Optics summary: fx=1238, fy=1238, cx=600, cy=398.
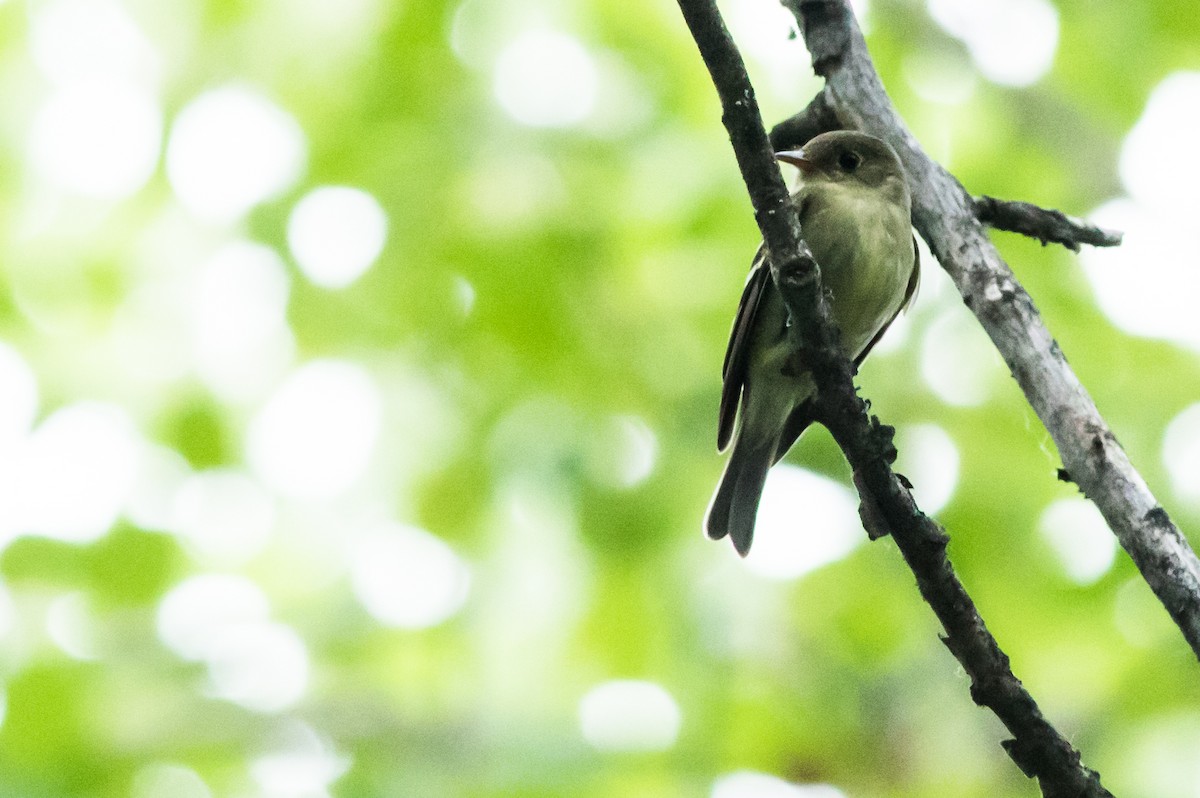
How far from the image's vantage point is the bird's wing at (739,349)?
→ 15.7 ft

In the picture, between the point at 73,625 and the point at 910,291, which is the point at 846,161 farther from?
the point at 73,625

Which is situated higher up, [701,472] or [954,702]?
[701,472]

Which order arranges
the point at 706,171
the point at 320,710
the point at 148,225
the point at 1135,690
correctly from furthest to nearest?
1. the point at 148,225
2. the point at 706,171
3. the point at 320,710
4. the point at 1135,690

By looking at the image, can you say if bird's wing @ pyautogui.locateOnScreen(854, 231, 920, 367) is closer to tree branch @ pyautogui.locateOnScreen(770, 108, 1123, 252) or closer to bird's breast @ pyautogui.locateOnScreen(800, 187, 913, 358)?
bird's breast @ pyautogui.locateOnScreen(800, 187, 913, 358)

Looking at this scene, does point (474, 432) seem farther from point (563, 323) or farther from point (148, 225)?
point (148, 225)

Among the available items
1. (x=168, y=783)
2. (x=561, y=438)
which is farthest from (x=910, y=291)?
(x=168, y=783)

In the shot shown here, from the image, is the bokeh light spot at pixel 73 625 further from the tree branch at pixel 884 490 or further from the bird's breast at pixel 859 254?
the tree branch at pixel 884 490

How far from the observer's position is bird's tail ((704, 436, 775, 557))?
5223mm

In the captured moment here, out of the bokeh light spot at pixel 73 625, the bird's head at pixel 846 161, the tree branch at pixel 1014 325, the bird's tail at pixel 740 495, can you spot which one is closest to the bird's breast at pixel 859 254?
the bird's head at pixel 846 161

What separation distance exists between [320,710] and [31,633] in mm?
1422

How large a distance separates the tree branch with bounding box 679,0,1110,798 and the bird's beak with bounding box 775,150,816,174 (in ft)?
7.70

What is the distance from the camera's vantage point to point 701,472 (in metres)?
6.09

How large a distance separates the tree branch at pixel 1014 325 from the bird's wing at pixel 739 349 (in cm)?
125

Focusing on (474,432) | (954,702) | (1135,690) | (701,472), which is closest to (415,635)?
(474,432)
